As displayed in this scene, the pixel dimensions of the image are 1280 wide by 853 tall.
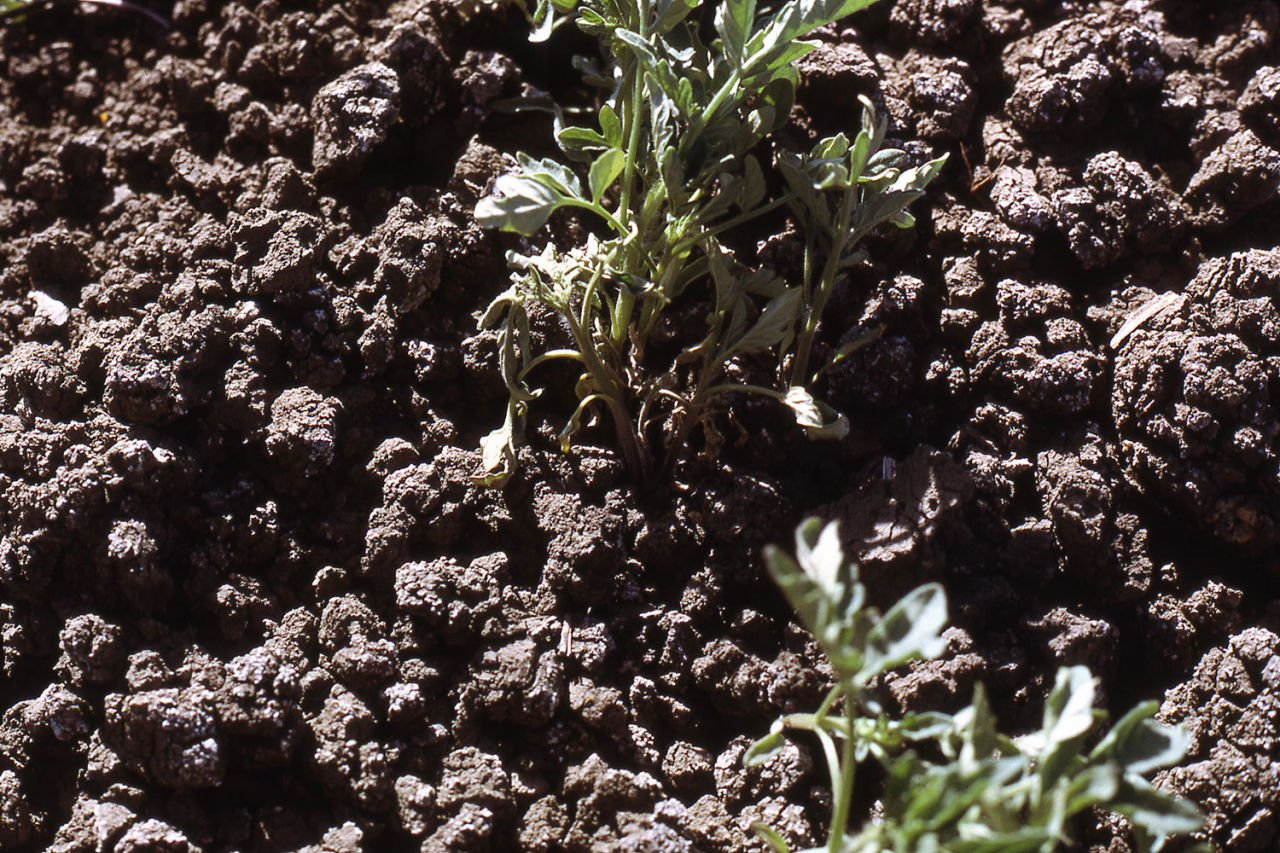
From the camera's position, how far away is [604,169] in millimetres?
1544

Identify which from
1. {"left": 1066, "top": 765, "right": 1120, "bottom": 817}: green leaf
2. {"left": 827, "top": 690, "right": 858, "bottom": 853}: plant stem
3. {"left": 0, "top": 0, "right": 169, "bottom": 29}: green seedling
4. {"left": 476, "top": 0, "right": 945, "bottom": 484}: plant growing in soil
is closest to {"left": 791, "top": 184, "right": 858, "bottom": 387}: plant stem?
{"left": 476, "top": 0, "right": 945, "bottom": 484}: plant growing in soil

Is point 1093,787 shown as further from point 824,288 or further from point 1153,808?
point 824,288

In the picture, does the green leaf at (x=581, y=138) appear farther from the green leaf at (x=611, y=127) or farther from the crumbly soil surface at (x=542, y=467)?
the crumbly soil surface at (x=542, y=467)

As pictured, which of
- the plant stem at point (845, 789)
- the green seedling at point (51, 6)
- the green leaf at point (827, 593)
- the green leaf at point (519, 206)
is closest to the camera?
the green leaf at point (827, 593)

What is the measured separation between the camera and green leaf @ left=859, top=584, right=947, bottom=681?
1164mm

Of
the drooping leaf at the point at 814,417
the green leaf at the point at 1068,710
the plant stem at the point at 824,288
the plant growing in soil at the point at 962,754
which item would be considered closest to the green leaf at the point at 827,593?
the plant growing in soil at the point at 962,754

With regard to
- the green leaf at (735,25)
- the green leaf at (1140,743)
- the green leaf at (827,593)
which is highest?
the green leaf at (735,25)

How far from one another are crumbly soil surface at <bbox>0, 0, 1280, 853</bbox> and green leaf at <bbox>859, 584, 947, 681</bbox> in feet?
1.53

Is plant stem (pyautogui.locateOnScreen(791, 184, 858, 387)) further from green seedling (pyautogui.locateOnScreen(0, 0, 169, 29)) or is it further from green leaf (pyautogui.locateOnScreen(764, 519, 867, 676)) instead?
green seedling (pyautogui.locateOnScreen(0, 0, 169, 29))

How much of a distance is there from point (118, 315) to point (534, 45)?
2.88 ft

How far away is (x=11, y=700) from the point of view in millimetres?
1727

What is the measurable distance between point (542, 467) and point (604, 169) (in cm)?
52

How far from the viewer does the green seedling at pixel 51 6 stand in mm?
2346

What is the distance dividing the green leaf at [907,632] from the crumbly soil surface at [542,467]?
467 mm
